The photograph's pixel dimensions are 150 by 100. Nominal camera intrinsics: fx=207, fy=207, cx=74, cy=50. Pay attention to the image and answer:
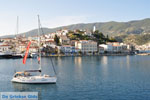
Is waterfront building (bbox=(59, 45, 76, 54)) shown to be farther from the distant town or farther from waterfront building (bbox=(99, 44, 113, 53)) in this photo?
waterfront building (bbox=(99, 44, 113, 53))

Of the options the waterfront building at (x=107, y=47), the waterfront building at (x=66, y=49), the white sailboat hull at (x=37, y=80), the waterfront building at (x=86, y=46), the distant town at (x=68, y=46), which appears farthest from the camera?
the waterfront building at (x=107, y=47)

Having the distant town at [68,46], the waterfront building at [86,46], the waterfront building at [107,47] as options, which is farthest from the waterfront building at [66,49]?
the waterfront building at [107,47]

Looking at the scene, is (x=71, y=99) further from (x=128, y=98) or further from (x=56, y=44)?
(x=56, y=44)

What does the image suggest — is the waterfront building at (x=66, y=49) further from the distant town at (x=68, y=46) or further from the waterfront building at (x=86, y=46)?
the waterfront building at (x=86, y=46)

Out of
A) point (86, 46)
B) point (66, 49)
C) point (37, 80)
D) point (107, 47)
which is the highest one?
point (86, 46)

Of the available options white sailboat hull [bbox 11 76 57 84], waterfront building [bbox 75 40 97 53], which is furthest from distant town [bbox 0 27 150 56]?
white sailboat hull [bbox 11 76 57 84]

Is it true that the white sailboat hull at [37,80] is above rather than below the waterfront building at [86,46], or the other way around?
below

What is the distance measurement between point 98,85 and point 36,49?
87.4 metres

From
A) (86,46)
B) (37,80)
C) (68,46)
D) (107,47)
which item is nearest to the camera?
(37,80)

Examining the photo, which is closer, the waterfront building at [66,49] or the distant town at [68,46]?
the distant town at [68,46]

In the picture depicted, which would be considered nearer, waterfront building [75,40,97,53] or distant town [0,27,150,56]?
distant town [0,27,150,56]

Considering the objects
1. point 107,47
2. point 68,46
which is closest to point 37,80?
point 68,46

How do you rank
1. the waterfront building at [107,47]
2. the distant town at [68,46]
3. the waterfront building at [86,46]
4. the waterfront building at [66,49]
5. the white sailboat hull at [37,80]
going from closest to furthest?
the white sailboat hull at [37,80] < the distant town at [68,46] < the waterfront building at [66,49] < the waterfront building at [86,46] < the waterfront building at [107,47]

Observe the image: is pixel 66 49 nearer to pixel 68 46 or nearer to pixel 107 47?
pixel 68 46
